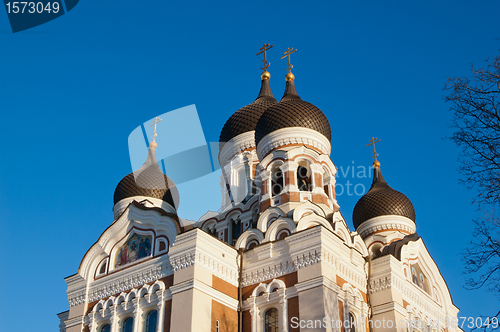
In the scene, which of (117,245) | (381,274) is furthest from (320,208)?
(117,245)

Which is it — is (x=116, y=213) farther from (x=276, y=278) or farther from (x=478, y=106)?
(x=478, y=106)

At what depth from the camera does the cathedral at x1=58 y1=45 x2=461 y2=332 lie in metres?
12.0

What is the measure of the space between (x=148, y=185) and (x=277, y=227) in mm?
5998

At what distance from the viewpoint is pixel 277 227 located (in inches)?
531

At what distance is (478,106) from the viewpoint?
700 cm

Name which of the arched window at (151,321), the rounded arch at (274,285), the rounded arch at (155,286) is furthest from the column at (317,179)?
the arched window at (151,321)

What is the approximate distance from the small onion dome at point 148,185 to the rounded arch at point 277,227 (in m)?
5.56

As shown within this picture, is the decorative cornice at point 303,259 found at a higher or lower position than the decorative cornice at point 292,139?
lower

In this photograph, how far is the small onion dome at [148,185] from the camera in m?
17.9

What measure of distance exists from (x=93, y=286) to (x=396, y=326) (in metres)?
7.36

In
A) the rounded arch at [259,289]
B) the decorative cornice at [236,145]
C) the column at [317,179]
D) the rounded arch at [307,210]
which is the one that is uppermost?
the decorative cornice at [236,145]

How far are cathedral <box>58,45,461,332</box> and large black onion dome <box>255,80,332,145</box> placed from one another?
0.03m

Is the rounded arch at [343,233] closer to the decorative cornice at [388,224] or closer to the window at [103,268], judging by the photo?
the decorative cornice at [388,224]

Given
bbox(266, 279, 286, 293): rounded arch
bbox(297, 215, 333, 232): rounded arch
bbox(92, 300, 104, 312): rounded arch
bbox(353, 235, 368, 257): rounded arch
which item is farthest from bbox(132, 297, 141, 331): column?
bbox(353, 235, 368, 257): rounded arch
